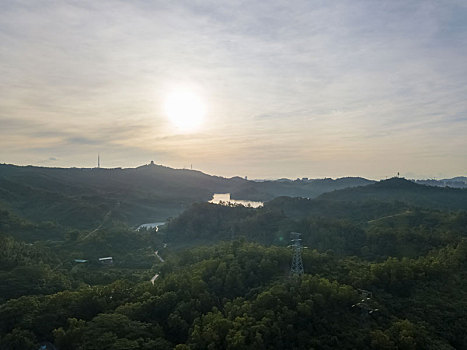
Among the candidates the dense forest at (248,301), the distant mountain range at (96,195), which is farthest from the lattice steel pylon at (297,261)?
the distant mountain range at (96,195)

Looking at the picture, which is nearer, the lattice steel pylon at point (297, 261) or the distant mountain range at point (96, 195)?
the lattice steel pylon at point (297, 261)

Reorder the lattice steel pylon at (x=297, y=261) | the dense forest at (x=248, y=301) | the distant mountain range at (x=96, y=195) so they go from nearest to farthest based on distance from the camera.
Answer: the dense forest at (x=248, y=301) → the lattice steel pylon at (x=297, y=261) → the distant mountain range at (x=96, y=195)

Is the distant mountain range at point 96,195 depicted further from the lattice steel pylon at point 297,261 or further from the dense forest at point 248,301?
the lattice steel pylon at point 297,261

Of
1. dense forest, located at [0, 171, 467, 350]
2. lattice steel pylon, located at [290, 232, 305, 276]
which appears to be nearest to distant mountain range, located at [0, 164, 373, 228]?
dense forest, located at [0, 171, 467, 350]

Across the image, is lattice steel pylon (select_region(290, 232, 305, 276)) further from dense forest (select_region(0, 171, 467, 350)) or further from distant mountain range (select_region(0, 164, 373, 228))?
distant mountain range (select_region(0, 164, 373, 228))

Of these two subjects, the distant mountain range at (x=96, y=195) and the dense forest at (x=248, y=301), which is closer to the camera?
the dense forest at (x=248, y=301)

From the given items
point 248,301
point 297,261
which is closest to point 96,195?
point 297,261

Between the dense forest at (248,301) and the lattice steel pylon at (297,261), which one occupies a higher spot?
the lattice steel pylon at (297,261)

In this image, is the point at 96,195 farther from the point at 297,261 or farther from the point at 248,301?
the point at 248,301

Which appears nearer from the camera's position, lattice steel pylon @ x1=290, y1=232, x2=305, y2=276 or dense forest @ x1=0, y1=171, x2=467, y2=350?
dense forest @ x1=0, y1=171, x2=467, y2=350

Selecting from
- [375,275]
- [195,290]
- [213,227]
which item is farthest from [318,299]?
[213,227]

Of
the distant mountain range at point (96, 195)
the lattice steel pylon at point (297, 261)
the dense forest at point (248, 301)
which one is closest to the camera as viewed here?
the dense forest at point (248, 301)
